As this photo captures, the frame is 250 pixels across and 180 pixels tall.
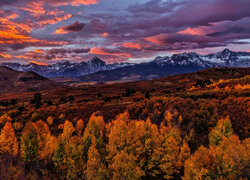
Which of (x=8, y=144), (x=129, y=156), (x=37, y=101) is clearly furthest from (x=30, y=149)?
(x=37, y=101)

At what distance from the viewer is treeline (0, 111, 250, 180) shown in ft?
80.9

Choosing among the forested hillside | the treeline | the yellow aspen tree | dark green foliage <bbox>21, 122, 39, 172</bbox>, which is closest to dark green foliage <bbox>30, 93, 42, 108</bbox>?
the forested hillside

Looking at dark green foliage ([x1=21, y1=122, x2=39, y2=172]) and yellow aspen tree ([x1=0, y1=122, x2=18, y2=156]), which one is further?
yellow aspen tree ([x1=0, y1=122, x2=18, y2=156])

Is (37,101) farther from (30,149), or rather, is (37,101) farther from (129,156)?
(129,156)

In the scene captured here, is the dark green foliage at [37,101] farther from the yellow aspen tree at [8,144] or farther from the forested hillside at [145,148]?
the yellow aspen tree at [8,144]

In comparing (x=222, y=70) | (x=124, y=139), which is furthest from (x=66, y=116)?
(x=222, y=70)

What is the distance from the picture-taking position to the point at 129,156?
24453 millimetres

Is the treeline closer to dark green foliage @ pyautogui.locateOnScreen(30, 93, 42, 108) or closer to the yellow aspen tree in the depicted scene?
the yellow aspen tree

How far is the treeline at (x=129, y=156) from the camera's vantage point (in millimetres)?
24656

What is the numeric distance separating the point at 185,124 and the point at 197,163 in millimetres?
23060

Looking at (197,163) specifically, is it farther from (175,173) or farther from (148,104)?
(148,104)

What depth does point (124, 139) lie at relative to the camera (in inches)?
1284

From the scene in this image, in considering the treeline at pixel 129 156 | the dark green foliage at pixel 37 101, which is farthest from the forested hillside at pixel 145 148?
the dark green foliage at pixel 37 101

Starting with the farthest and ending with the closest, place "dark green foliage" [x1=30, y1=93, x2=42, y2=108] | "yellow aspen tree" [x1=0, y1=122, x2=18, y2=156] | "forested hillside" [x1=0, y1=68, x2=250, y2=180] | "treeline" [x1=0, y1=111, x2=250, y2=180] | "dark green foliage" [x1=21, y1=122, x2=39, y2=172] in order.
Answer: "dark green foliage" [x1=30, y1=93, x2=42, y2=108]
"yellow aspen tree" [x1=0, y1=122, x2=18, y2=156]
"dark green foliage" [x1=21, y1=122, x2=39, y2=172]
"forested hillside" [x1=0, y1=68, x2=250, y2=180]
"treeline" [x1=0, y1=111, x2=250, y2=180]
